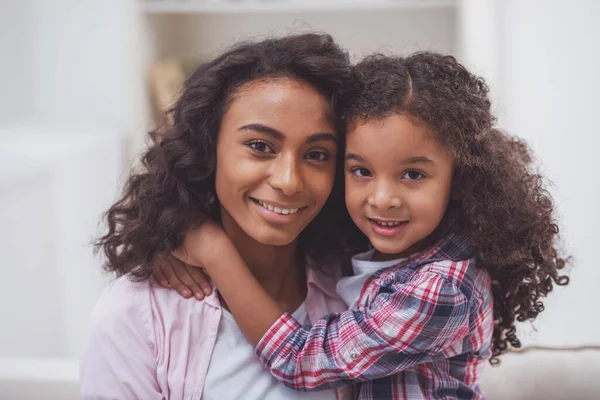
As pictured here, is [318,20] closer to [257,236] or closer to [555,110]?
[555,110]


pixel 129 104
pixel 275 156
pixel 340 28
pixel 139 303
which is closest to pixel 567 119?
pixel 340 28

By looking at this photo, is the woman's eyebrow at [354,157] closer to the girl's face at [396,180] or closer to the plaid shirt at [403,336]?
the girl's face at [396,180]

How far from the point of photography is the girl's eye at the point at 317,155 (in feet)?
3.94

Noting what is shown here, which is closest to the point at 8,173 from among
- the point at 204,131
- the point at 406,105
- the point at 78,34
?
the point at 78,34

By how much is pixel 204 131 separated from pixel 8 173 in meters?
1.28

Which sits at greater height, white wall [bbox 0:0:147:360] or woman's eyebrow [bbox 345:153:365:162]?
woman's eyebrow [bbox 345:153:365:162]

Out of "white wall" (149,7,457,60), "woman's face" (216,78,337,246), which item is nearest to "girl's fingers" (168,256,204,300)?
"woman's face" (216,78,337,246)

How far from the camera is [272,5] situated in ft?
10.2

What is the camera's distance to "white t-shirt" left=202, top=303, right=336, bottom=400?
1.21m

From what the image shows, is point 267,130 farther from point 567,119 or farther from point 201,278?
point 567,119

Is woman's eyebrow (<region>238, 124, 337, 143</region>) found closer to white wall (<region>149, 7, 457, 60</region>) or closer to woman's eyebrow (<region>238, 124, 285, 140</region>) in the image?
woman's eyebrow (<region>238, 124, 285, 140</region>)

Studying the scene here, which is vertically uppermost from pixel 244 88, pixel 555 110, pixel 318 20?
Answer: pixel 244 88

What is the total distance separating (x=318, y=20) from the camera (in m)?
3.50

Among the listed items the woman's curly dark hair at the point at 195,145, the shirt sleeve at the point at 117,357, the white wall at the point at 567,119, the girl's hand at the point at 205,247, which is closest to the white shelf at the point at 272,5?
the white wall at the point at 567,119
